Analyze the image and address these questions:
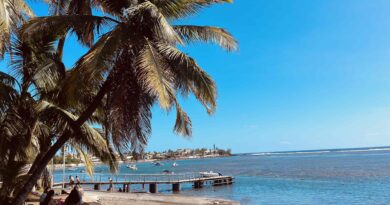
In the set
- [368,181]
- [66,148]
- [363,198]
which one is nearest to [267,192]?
[363,198]

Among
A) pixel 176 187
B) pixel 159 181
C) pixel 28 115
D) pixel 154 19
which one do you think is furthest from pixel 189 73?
pixel 176 187

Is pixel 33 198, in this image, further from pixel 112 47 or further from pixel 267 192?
pixel 267 192

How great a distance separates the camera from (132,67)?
7.29 meters

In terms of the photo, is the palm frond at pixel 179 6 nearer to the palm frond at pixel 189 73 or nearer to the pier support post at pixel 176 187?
the palm frond at pixel 189 73

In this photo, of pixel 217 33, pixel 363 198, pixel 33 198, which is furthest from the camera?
pixel 363 198

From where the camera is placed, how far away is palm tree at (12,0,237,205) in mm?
6945

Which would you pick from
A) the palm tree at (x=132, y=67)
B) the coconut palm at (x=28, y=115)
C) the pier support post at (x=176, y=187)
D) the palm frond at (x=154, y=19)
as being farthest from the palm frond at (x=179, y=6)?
the pier support post at (x=176, y=187)

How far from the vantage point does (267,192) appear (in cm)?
3562

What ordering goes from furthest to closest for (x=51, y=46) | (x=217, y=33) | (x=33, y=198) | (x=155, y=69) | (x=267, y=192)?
(x=267, y=192) → (x=33, y=198) → (x=51, y=46) → (x=217, y=33) → (x=155, y=69)

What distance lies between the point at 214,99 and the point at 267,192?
30.0 m

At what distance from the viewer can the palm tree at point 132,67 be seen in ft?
22.8

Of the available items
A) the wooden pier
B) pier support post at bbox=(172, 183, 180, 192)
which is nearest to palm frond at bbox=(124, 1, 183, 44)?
the wooden pier

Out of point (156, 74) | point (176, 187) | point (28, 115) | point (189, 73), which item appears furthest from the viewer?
point (176, 187)

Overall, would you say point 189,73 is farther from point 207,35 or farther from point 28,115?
point 28,115
